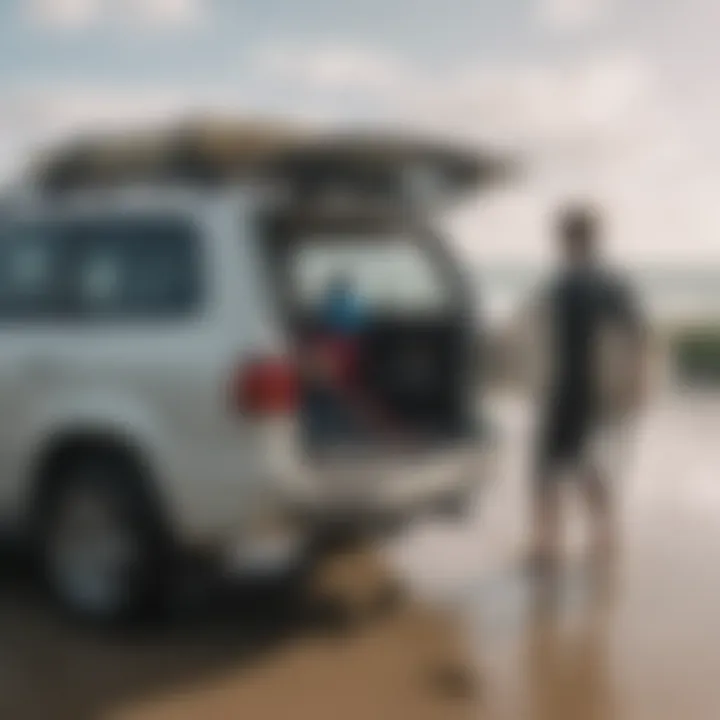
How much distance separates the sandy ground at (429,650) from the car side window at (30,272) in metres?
1.24

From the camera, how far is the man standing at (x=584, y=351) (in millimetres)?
5434

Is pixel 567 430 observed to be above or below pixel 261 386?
below

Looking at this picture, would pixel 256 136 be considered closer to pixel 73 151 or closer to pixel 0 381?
pixel 73 151

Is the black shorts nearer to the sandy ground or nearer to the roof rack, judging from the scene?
the sandy ground

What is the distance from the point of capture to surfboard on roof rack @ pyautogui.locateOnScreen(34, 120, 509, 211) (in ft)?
20.9

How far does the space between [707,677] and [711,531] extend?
2495 millimetres

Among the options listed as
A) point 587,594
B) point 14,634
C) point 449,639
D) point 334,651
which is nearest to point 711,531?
point 587,594

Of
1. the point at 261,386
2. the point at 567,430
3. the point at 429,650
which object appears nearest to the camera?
the point at 261,386

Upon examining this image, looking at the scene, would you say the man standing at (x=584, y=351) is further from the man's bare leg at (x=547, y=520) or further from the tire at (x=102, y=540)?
the tire at (x=102, y=540)

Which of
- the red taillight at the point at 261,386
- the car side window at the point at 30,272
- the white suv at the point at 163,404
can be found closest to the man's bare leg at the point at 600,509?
the white suv at the point at 163,404

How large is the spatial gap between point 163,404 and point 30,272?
971 millimetres

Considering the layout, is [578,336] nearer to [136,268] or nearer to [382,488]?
[382,488]

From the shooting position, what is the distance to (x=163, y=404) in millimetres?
4449

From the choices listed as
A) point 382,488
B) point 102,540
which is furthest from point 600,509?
point 102,540
